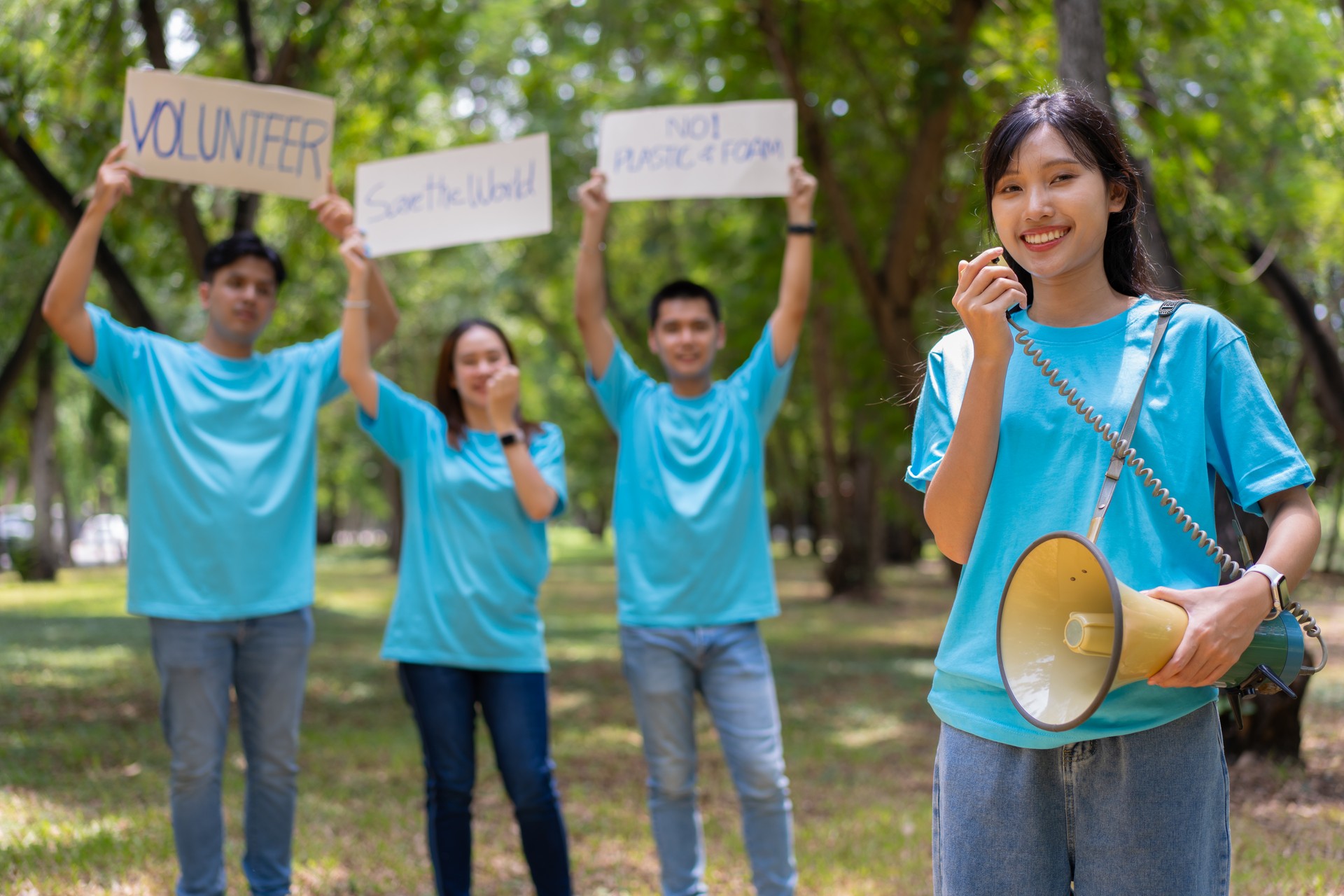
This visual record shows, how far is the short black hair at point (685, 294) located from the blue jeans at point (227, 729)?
5.01 ft

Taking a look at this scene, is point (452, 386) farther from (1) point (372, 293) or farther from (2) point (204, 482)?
(2) point (204, 482)

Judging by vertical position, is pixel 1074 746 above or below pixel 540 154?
below

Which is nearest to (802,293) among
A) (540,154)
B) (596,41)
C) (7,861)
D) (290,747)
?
(540,154)

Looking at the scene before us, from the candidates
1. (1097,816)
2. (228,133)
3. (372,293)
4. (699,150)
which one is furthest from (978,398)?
(228,133)

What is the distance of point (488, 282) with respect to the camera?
2145 centimetres

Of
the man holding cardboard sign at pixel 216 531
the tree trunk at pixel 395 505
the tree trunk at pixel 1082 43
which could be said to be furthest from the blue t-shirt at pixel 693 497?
the tree trunk at pixel 395 505

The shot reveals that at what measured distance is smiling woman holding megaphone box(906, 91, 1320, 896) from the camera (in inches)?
69.3

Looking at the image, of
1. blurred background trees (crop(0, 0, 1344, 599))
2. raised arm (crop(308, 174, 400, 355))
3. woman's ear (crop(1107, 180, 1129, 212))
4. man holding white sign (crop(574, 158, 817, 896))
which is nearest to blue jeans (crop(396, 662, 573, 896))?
man holding white sign (crop(574, 158, 817, 896))

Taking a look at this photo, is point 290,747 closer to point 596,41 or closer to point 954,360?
point 954,360

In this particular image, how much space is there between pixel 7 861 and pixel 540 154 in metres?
3.24

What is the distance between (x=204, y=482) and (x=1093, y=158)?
277 cm

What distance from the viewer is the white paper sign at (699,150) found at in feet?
14.5

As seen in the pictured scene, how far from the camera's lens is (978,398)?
6.09 feet

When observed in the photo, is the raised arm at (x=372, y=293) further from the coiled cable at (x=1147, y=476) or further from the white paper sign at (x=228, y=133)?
the coiled cable at (x=1147, y=476)
